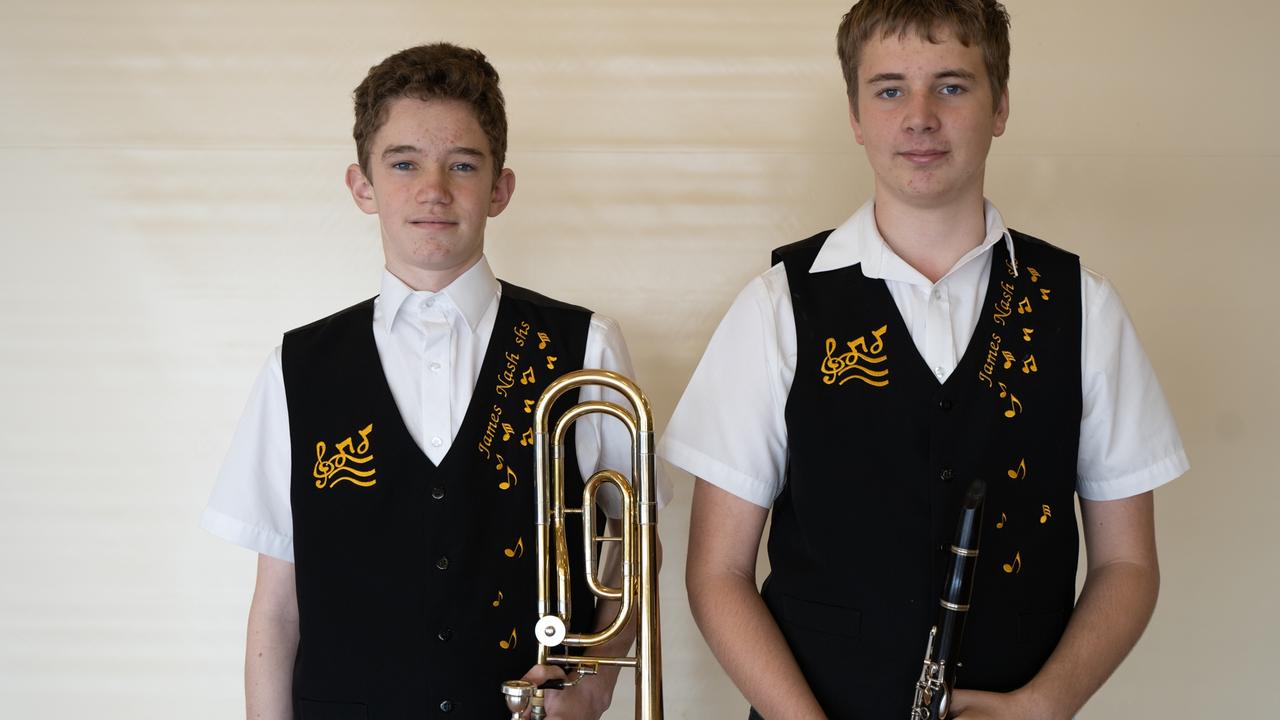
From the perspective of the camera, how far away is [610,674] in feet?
6.01

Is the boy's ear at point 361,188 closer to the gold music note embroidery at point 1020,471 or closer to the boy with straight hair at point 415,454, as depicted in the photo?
the boy with straight hair at point 415,454

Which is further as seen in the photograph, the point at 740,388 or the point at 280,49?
the point at 280,49

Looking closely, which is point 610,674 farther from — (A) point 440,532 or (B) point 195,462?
(B) point 195,462

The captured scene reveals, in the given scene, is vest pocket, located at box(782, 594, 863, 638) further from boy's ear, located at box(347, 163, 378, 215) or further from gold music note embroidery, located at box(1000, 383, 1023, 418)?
boy's ear, located at box(347, 163, 378, 215)

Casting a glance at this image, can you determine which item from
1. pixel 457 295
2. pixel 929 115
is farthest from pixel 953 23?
pixel 457 295

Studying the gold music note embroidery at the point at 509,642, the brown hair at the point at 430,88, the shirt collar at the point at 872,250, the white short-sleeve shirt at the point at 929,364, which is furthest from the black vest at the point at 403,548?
the shirt collar at the point at 872,250

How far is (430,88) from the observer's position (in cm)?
187

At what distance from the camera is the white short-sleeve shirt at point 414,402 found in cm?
184

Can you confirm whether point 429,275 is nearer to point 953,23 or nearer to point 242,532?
point 242,532

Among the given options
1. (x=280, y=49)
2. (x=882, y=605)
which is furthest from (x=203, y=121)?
(x=882, y=605)

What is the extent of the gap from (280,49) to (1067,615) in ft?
6.11

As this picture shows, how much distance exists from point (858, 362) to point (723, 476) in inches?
10.2

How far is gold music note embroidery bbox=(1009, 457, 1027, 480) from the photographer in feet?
5.67

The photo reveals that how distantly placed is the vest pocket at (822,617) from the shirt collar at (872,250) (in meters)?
0.49
